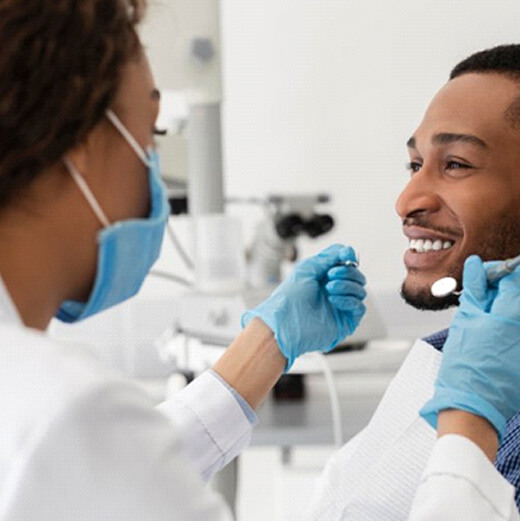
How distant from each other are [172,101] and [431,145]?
101 cm

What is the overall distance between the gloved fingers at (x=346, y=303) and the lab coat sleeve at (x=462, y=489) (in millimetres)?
435

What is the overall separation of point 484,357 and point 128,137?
0.44 metres

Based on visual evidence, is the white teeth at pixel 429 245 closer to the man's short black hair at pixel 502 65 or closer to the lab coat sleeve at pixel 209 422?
the man's short black hair at pixel 502 65

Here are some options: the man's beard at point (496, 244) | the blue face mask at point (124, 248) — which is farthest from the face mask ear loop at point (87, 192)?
the man's beard at point (496, 244)

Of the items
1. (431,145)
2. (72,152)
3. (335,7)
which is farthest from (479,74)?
(335,7)

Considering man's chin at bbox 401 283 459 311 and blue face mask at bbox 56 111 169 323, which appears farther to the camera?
man's chin at bbox 401 283 459 311

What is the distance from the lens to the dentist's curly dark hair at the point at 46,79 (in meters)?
0.78

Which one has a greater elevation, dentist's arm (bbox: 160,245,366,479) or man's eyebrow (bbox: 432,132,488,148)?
man's eyebrow (bbox: 432,132,488,148)

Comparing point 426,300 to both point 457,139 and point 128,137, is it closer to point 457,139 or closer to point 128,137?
point 457,139

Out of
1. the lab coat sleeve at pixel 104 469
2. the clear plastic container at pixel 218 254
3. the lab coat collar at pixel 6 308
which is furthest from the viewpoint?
the clear plastic container at pixel 218 254

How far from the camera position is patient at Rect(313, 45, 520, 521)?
131 cm

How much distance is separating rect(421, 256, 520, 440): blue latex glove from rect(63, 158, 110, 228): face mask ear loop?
399 millimetres

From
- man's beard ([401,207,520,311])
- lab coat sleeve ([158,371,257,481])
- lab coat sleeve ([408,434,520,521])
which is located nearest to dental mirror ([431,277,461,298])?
man's beard ([401,207,520,311])

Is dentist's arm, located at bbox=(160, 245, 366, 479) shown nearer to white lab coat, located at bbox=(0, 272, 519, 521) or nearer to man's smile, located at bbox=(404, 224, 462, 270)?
man's smile, located at bbox=(404, 224, 462, 270)
